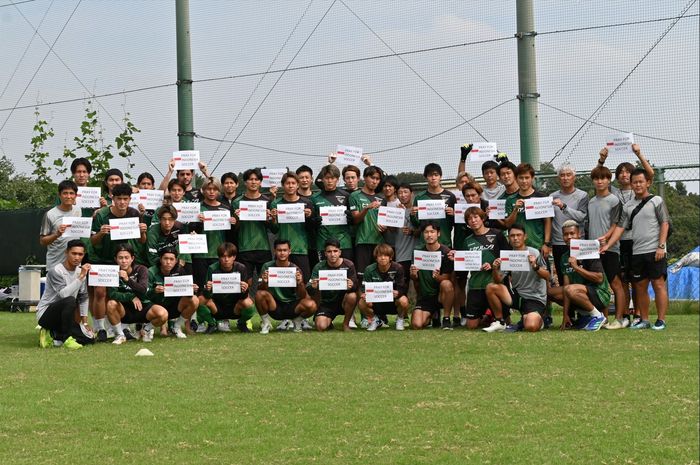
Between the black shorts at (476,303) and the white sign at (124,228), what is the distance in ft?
10.7

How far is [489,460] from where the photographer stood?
14.6 feet

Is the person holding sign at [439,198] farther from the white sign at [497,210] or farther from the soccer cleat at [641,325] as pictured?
the soccer cleat at [641,325]

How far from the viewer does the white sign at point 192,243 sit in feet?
33.9

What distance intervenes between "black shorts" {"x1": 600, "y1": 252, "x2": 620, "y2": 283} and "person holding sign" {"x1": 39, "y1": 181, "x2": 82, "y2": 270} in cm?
502

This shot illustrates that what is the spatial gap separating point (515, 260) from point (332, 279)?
183 cm

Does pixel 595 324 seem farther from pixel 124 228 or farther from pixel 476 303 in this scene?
pixel 124 228

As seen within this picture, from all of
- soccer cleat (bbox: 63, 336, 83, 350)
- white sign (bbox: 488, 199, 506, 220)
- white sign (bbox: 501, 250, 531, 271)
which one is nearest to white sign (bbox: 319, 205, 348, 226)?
white sign (bbox: 488, 199, 506, 220)

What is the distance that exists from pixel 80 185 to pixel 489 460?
713 cm

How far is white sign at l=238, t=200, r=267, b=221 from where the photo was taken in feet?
34.7

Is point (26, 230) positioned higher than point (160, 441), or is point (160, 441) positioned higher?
point (26, 230)

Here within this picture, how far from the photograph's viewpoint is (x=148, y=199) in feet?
35.3

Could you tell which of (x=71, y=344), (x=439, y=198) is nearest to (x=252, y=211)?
(x=439, y=198)

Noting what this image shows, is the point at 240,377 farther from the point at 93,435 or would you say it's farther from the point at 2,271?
the point at 2,271

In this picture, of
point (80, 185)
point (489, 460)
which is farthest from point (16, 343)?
point (489, 460)
